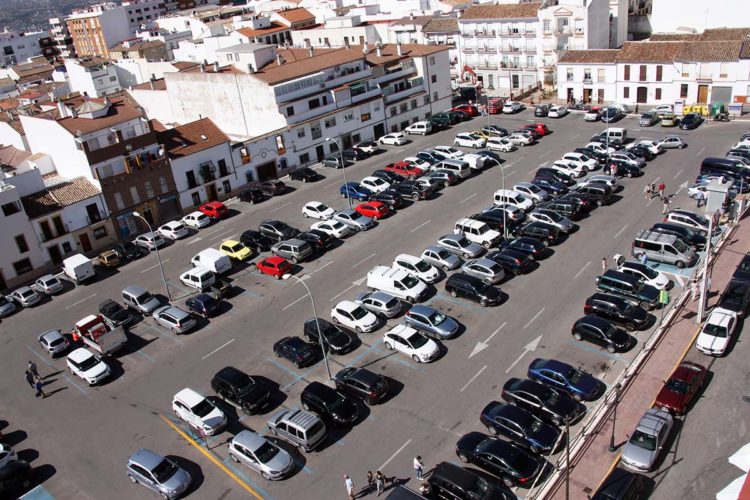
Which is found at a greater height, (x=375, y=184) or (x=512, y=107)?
(x=512, y=107)

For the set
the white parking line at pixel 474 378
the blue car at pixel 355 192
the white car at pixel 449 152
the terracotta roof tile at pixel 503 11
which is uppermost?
the terracotta roof tile at pixel 503 11

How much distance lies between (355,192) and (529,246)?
2175 cm

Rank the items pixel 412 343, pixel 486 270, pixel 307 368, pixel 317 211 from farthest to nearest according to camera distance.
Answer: pixel 317 211 < pixel 486 270 < pixel 307 368 < pixel 412 343

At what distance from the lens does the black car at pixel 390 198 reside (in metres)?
60.4

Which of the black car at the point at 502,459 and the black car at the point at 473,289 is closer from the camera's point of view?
the black car at the point at 502,459

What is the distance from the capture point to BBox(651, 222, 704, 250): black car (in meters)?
46.7

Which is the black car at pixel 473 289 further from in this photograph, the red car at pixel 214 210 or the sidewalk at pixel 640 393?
the red car at pixel 214 210

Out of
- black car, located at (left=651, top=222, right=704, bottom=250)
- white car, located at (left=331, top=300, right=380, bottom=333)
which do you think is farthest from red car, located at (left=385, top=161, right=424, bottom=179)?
white car, located at (left=331, top=300, right=380, bottom=333)

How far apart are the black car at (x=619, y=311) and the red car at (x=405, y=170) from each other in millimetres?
31344

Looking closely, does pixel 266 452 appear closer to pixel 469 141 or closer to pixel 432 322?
pixel 432 322

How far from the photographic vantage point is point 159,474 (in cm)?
3164

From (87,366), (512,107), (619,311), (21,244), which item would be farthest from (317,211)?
(512,107)

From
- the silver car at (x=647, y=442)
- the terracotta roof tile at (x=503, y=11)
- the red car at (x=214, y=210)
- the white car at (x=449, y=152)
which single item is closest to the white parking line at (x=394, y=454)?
the silver car at (x=647, y=442)

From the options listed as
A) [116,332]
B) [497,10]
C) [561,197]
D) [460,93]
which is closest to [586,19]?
[497,10]
